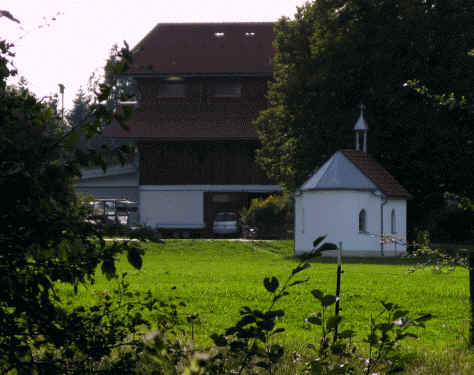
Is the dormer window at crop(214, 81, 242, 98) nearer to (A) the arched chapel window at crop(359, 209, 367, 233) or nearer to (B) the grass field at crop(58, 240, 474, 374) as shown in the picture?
(A) the arched chapel window at crop(359, 209, 367, 233)

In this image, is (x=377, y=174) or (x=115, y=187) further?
(x=115, y=187)

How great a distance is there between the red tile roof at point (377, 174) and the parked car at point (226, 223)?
14439 millimetres

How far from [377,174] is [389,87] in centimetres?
380

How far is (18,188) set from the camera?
3.64 metres

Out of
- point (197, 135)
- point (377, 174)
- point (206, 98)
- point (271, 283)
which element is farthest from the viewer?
point (206, 98)

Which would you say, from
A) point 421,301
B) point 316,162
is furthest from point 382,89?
point 421,301

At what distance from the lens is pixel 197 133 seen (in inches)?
2008

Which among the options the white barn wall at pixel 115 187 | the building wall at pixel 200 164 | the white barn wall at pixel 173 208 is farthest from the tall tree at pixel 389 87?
the white barn wall at pixel 115 187

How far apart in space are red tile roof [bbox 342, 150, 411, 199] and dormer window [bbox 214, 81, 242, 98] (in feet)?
58.6

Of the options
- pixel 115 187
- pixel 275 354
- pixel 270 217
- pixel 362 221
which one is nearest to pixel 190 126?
pixel 115 187

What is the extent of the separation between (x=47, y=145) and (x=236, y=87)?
49759 millimetres

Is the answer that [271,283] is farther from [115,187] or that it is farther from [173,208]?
[115,187]

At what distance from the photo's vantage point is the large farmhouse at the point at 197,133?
169 feet

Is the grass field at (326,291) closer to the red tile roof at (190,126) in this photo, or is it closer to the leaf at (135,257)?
the leaf at (135,257)
